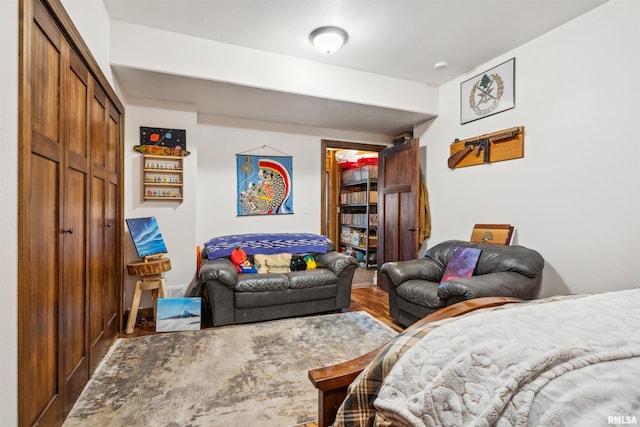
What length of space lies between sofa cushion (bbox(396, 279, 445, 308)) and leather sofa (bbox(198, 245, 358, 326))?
712 millimetres

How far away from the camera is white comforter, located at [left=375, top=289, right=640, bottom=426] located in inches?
19.2

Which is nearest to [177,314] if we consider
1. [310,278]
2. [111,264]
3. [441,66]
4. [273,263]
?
[111,264]

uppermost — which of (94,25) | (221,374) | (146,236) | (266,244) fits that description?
(94,25)

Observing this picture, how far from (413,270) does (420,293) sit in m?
0.41

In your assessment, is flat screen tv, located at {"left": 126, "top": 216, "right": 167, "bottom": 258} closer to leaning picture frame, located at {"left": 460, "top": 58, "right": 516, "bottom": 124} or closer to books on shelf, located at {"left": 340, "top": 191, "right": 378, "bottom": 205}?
leaning picture frame, located at {"left": 460, "top": 58, "right": 516, "bottom": 124}

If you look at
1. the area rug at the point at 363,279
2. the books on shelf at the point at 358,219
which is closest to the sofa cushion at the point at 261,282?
the area rug at the point at 363,279

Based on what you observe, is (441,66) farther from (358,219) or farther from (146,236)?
(146,236)

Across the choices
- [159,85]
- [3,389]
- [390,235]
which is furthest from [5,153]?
[390,235]

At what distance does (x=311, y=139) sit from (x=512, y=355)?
4.01 meters

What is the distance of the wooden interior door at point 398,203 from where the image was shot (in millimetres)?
3734

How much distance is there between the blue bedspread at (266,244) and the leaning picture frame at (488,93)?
233 centimetres

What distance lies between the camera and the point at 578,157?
244 cm

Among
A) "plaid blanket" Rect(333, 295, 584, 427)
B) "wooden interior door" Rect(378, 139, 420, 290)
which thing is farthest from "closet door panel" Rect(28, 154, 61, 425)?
"wooden interior door" Rect(378, 139, 420, 290)

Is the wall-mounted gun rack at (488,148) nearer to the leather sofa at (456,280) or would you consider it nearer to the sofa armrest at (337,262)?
the leather sofa at (456,280)
